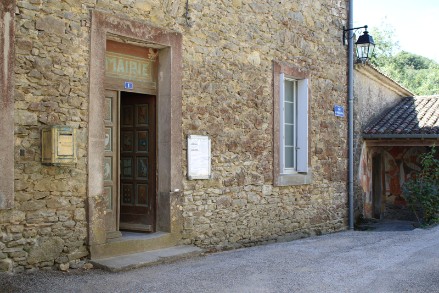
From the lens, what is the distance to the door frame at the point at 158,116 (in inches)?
229

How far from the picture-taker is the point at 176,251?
650 centimetres

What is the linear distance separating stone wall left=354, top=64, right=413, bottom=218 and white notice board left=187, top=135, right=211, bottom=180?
201 inches

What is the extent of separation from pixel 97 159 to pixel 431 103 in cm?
1119

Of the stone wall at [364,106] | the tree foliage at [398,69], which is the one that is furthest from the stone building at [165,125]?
the tree foliage at [398,69]

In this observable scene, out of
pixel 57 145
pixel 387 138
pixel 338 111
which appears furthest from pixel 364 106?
pixel 57 145

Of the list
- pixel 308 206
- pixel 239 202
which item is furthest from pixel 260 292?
pixel 308 206

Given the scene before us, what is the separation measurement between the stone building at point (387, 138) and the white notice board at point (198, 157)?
5248 millimetres

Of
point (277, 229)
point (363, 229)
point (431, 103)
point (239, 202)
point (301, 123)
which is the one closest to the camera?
point (239, 202)

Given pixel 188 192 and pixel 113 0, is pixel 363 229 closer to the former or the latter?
pixel 188 192

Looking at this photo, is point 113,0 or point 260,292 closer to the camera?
point 260,292

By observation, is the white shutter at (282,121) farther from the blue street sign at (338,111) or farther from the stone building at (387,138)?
the stone building at (387,138)

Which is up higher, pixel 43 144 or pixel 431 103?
pixel 431 103

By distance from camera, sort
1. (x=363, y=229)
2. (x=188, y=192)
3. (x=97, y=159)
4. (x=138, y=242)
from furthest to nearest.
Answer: (x=363, y=229) → (x=188, y=192) → (x=138, y=242) → (x=97, y=159)

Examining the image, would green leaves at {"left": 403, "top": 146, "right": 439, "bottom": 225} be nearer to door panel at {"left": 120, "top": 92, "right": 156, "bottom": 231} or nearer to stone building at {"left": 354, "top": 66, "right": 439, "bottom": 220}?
stone building at {"left": 354, "top": 66, "right": 439, "bottom": 220}
